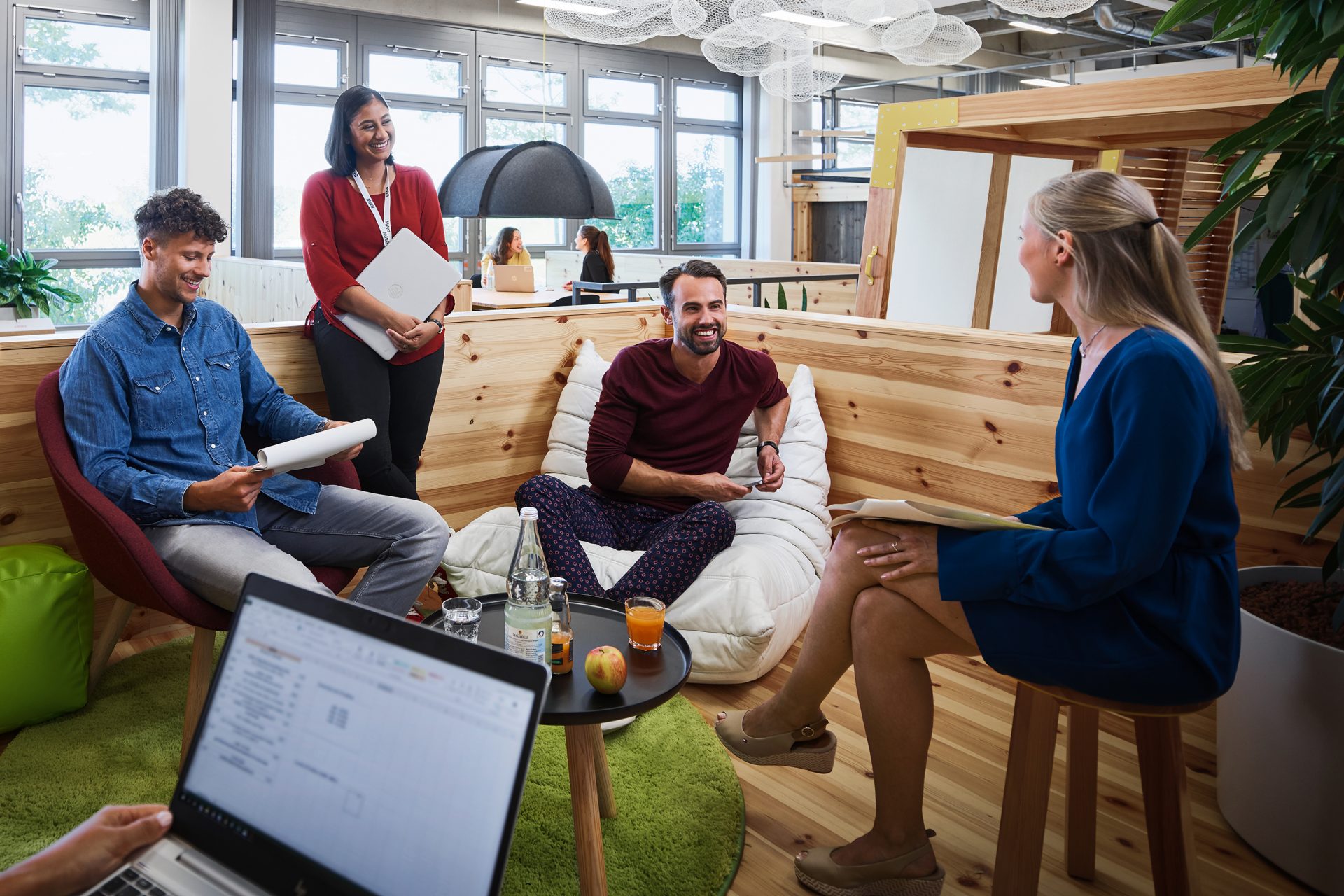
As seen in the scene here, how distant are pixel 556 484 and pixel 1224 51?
9.85 m

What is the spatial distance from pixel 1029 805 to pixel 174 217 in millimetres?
2031

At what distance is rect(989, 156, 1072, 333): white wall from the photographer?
172 inches

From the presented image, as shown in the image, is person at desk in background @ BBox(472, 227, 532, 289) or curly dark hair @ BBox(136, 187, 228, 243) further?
person at desk in background @ BBox(472, 227, 532, 289)

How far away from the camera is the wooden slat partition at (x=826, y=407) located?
2525mm

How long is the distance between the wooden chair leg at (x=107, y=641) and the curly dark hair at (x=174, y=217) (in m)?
0.86

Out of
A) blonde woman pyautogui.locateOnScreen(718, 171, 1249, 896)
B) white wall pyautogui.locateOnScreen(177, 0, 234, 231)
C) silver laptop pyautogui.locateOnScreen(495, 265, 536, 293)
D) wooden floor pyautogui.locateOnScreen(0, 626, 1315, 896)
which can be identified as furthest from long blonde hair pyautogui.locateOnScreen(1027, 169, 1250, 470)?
white wall pyautogui.locateOnScreen(177, 0, 234, 231)

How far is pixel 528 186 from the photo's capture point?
3.90 metres

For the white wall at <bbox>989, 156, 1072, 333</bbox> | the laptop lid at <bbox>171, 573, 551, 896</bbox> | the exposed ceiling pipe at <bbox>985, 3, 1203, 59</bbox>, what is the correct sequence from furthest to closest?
the exposed ceiling pipe at <bbox>985, 3, 1203, 59</bbox> < the white wall at <bbox>989, 156, 1072, 333</bbox> < the laptop lid at <bbox>171, 573, 551, 896</bbox>

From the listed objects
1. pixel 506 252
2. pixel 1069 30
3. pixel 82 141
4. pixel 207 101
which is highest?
pixel 1069 30

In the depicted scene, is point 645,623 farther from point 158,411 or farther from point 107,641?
point 107,641

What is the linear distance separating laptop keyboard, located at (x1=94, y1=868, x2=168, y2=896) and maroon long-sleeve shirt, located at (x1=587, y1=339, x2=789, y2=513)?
6.33 feet

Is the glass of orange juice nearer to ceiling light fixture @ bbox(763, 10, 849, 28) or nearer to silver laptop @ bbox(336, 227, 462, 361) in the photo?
silver laptop @ bbox(336, 227, 462, 361)

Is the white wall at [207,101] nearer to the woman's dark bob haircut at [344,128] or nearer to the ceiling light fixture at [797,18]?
the woman's dark bob haircut at [344,128]

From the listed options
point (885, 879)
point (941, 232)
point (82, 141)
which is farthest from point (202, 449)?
point (82, 141)
